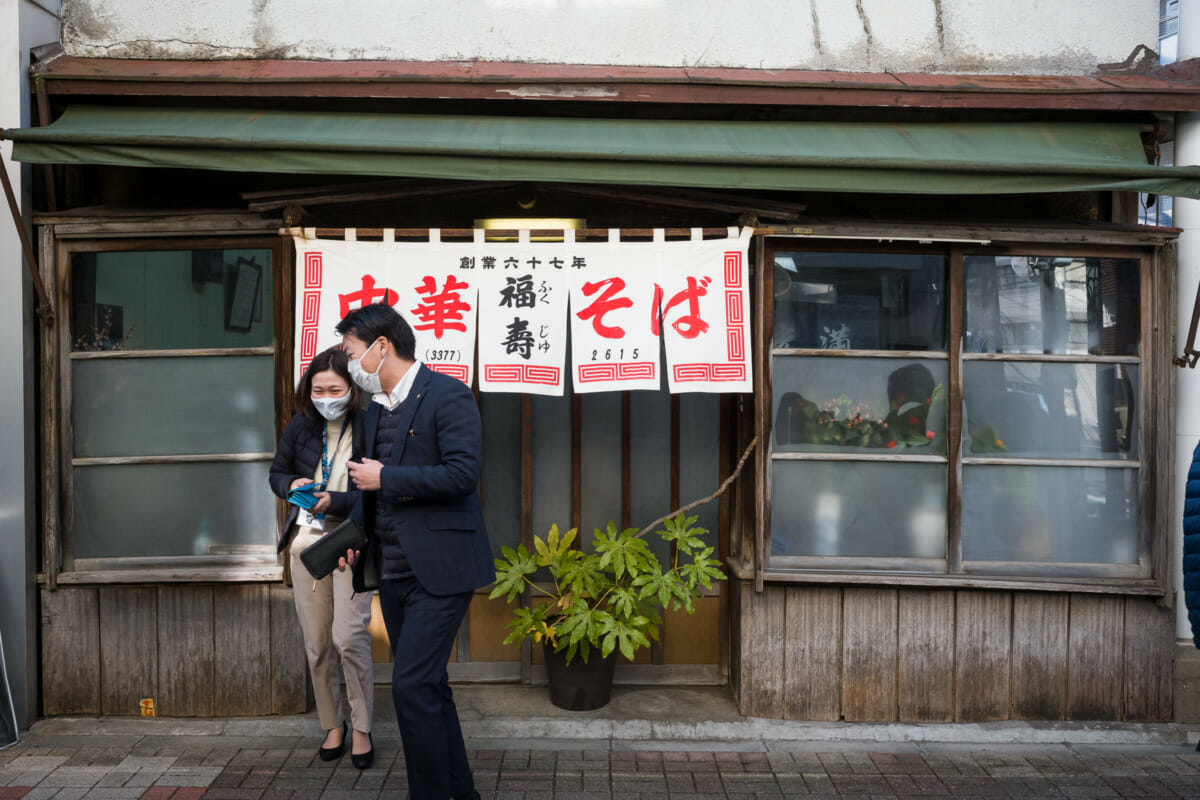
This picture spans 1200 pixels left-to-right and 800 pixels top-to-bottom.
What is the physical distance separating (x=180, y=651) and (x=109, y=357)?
2.03 m

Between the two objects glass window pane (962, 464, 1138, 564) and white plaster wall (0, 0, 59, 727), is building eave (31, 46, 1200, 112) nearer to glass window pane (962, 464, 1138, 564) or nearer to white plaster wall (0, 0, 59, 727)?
white plaster wall (0, 0, 59, 727)

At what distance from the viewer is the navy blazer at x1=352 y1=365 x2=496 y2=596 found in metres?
3.62

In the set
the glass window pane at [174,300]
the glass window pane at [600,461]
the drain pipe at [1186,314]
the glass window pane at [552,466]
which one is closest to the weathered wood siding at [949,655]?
the drain pipe at [1186,314]

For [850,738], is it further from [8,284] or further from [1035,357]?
[8,284]

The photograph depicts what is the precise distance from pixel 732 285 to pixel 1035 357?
221cm

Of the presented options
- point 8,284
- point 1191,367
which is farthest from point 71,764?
point 1191,367

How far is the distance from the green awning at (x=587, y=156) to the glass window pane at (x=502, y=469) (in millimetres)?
1892

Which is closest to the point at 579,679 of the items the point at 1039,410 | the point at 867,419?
the point at 867,419

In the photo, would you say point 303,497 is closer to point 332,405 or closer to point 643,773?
point 332,405

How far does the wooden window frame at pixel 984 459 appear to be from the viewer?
5391 millimetres

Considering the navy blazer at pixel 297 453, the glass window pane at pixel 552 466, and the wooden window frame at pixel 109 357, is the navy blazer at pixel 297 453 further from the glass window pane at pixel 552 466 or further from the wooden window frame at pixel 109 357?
the glass window pane at pixel 552 466

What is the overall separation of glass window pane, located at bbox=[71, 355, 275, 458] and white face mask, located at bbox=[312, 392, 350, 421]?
126 centimetres

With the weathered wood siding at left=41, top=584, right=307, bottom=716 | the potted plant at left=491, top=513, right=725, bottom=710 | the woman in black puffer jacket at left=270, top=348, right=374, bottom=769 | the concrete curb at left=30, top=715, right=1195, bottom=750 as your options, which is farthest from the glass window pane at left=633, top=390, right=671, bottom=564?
the weathered wood siding at left=41, top=584, right=307, bottom=716

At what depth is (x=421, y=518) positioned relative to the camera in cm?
373
